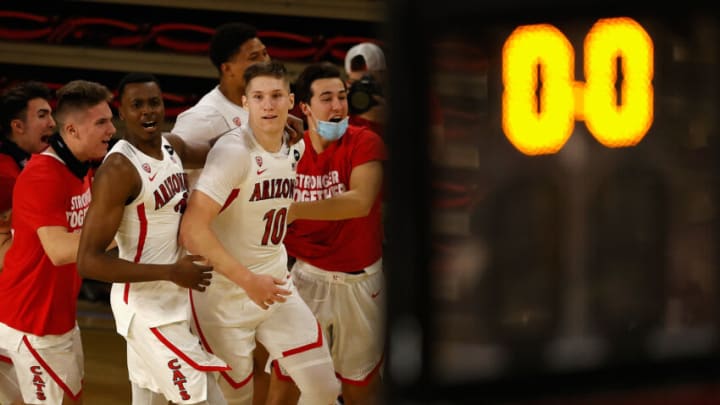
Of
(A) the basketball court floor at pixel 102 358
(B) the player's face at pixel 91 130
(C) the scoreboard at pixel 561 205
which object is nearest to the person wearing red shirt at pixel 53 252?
(B) the player's face at pixel 91 130

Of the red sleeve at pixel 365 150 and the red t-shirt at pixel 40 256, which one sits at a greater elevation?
the red sleeve at pixel 365 150

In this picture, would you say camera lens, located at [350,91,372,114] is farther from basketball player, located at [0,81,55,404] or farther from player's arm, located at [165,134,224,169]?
basketball player, located at [0,81,55,404]

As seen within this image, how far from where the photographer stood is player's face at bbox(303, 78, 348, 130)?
17.6 feet

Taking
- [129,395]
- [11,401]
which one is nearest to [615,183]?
[11,401]

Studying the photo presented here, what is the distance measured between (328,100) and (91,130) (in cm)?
106

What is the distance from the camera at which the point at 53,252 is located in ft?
15.3

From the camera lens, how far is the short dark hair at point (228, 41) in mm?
5352

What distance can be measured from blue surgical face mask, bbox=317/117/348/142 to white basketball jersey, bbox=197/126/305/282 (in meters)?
0.50

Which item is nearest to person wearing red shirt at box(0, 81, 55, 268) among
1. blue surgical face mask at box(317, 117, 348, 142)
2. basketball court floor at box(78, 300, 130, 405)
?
blue surgical face mask at box(317, 117, 348, 142)

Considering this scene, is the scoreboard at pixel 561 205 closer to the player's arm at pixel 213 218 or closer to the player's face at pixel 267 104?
the player's arm at pixel 213 218

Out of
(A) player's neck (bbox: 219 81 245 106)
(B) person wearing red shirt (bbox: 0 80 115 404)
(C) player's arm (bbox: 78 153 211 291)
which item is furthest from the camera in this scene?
(A) player's neck (bbox: 219 81 245 106)

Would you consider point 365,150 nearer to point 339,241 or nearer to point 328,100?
point 328,100

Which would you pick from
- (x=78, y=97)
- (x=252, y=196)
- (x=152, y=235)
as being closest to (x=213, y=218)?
(x=252, y=196)

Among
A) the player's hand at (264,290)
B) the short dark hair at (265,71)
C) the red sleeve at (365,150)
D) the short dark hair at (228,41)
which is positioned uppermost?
the short dark hair at (228,41)
